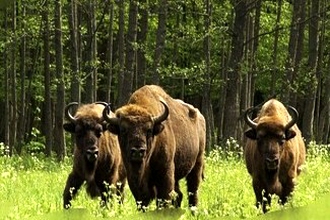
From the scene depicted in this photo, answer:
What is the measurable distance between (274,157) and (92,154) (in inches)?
82.3

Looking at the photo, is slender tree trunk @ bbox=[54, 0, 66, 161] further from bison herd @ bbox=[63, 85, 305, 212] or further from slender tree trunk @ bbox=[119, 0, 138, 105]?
bison herd @ bbox=[63, 85, 305, 212]

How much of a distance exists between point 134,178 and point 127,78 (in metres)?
16.0

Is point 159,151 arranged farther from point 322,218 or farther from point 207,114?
point 207,114

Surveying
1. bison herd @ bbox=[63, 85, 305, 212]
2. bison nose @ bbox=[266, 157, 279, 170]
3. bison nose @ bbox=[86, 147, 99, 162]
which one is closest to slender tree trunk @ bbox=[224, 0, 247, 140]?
bison herd @ bbox=[63, 85, 305, 212]

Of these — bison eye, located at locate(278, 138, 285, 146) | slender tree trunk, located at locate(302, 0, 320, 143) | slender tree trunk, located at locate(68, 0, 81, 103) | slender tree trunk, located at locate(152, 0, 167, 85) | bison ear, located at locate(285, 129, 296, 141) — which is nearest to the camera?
bison eye, located at locate(278, 138, 285, 146)

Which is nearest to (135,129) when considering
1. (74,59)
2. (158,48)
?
(158,48)

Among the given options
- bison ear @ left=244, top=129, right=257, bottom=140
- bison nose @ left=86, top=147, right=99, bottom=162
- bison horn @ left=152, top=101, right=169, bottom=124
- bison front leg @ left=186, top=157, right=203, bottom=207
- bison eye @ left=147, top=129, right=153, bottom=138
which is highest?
bison horn @ left=152, top=101, right=169, bottom=124

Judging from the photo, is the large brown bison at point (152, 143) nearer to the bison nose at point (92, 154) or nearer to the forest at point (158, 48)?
the bison nose at point (92, 154)

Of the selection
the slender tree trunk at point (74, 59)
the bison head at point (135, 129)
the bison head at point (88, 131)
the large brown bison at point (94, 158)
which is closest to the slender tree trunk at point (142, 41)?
the slender tree trunk at point (74, 59)

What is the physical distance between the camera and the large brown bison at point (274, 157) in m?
8.83

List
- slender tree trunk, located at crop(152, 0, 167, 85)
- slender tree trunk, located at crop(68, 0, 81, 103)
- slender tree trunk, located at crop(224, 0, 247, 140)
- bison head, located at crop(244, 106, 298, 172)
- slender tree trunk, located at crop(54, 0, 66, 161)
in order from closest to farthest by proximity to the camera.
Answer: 1. bison head, located at crop(244, 106, 298, 172)
2. slender tree trunk, located at crop(224, 0, 247, 140)
3. slender tree trunk, located at crop(152, 0, 167, 85)
4. slender tree trunk, located at crop(54, 0, 66, 161)
5. slender tree trunk, located at crop(68, 0, 81, 103)

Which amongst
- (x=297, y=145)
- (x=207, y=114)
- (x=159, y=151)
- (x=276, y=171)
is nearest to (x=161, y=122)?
(x=159, y=151)

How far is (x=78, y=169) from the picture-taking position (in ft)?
30.5

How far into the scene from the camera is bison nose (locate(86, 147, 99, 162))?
901cm
